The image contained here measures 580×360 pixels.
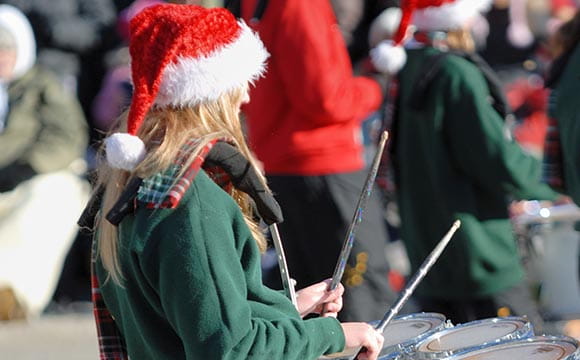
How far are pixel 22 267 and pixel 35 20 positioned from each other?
1518mm

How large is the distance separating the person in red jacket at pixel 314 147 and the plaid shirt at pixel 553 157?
73cm

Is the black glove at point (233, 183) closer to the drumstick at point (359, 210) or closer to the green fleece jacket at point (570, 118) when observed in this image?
the drumstick at point (359, 210)

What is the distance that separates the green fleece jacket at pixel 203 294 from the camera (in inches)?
95.7

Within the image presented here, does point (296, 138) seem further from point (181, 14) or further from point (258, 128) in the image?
point (181, 14)

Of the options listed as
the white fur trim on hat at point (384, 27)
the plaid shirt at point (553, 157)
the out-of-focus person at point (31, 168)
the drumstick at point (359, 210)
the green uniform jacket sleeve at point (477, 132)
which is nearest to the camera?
the drumstick at point (359, 210)

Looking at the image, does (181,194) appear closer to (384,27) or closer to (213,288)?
(213,288)

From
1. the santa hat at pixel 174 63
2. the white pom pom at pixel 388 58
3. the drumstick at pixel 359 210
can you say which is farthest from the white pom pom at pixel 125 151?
the white pom pom at pixel 388 58

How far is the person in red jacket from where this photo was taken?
4.82 meters

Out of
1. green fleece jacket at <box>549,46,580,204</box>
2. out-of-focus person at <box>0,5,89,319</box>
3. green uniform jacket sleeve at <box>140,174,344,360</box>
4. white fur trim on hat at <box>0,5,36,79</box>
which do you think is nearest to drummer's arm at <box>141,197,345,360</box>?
green uniform jacket sleeve at <box>140,174,344,360</box>

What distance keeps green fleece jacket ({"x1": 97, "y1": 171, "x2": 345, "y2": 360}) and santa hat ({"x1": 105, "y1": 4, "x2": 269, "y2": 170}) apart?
0.53ft

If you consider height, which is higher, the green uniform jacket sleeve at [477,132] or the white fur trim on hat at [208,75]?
the white fur trim on hat at [208,75]

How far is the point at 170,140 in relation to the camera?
2.59 m

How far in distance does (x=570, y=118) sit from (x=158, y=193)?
2.18m

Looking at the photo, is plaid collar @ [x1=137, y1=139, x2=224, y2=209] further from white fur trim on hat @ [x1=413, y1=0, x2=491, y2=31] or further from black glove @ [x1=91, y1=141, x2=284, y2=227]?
white fur trim on hat @ [x1=413, y1=0, x2=491, y2=31]
